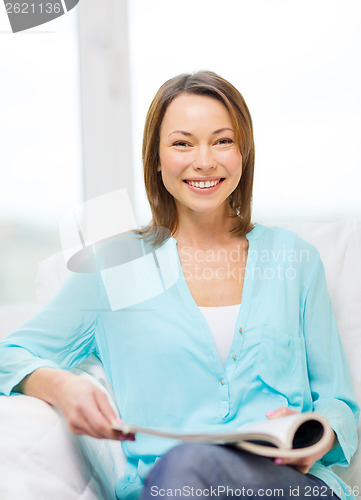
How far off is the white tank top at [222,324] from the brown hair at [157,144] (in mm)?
206

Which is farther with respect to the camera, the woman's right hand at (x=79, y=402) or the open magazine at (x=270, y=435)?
the woman's right hand at (x=79, y=402)

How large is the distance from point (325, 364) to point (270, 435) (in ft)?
1.46

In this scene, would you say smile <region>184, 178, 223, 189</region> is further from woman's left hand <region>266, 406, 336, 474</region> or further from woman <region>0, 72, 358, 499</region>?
woman's left hand <region>266, 406, 336, 474</region>

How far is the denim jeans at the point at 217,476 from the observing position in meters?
0.77

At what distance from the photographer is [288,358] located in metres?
1.15

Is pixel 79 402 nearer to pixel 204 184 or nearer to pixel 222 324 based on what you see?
pixel 222 324
